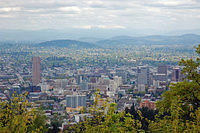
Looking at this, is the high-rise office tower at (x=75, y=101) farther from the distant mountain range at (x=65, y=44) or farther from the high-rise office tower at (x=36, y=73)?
the distant mountain range at (x=65, y=44)

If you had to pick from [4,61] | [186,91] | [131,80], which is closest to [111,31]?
[4,61]

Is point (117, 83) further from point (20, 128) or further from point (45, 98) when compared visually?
point (20, 128)

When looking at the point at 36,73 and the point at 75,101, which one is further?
the point at 36,73

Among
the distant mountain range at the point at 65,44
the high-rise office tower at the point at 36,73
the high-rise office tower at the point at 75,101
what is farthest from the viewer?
the distant mountain range at the point at 65,44

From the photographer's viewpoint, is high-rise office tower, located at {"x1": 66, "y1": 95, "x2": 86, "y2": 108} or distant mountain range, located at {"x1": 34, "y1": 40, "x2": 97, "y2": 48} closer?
high-rise office tower, located at {"x1": 66, "y1": 95, "x2": 86, "y2": 108}

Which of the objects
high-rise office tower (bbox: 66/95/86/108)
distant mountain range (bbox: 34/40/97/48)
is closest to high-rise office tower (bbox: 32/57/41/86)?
high-rise office tower (bbox: 66/95/86/108)

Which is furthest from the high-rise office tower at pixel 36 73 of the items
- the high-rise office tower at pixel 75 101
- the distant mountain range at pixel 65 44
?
the distant mountain range at pixel 65 44

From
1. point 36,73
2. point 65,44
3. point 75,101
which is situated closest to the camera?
point 75,101

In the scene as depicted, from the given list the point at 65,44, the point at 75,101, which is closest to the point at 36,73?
the point at 75,101

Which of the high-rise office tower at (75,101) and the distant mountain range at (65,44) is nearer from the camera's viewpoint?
the high-rise office tower at (75,101)

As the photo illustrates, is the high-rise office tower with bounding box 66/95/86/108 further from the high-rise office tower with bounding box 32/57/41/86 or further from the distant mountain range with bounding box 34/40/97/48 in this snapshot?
the distant mountain range with bounding box 34/40/97/48

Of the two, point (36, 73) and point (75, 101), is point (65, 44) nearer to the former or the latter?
point (36, 73)
